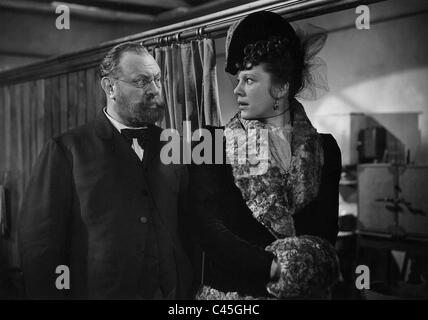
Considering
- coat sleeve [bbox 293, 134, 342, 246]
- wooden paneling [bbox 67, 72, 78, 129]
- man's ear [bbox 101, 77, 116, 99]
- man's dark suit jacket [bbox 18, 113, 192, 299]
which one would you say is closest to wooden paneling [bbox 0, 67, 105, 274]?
Answer: wooden paneling [bbox 67, 72, 78, 129]

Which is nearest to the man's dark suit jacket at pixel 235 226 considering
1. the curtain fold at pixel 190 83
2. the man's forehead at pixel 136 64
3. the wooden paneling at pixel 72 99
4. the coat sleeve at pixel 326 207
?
the coat sleeve at pixel 326 207

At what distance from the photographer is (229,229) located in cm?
154

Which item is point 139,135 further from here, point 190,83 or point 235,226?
point 235,226

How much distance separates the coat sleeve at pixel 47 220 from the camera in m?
1.60

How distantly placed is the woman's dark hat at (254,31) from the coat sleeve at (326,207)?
14.8 inches

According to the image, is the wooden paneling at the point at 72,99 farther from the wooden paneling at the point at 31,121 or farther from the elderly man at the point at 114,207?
the elderly man at the point at 114,207

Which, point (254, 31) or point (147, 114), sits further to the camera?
point (147, 114)

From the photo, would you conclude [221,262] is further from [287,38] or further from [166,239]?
[287,38]

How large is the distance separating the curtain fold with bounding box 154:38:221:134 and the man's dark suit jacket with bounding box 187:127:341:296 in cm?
19

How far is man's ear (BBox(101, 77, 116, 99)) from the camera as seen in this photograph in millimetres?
1671

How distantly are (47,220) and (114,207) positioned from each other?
22 centimetres
